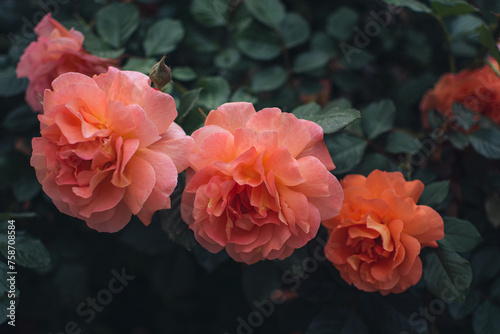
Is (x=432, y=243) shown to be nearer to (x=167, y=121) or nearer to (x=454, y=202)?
(x=454, y=202)

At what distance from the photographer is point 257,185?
0.73 meters

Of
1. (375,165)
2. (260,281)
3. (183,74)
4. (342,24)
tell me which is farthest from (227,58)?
(260,281)

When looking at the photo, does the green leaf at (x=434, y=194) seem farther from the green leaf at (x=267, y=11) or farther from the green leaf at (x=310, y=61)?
the green leaf at (x=267, y=11)

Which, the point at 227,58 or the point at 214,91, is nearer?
the point at 214,91

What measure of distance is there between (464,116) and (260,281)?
2.38 feet

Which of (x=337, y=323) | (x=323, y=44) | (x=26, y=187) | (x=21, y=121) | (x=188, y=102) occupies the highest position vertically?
(x=188, y=102)

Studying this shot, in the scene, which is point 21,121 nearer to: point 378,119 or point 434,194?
point 378,119

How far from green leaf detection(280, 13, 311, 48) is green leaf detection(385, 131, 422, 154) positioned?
455 millimetres

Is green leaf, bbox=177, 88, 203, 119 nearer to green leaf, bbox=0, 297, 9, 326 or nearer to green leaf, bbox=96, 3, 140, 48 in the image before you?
green leaf, bbox=96, 3, 140, 48

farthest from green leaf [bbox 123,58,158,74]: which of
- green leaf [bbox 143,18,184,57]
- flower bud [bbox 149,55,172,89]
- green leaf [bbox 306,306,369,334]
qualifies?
green leaf [bbox 306,306,369,334]

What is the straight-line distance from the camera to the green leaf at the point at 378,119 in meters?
1.12

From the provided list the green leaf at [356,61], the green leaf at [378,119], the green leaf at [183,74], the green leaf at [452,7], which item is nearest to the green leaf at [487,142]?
the green leaf at [378,119]

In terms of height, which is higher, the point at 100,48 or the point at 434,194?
the point at 100,48

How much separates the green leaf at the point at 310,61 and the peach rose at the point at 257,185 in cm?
58
